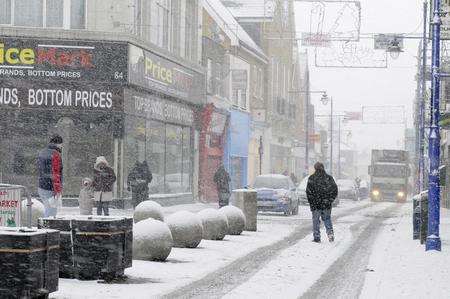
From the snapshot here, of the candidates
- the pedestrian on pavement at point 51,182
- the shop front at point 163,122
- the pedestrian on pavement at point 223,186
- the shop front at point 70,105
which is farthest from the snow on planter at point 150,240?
the pedestrian on pavement at point 223,186

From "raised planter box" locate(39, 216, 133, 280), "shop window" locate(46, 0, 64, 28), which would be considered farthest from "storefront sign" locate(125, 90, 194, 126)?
"raised planter box" locate(39, 216, 133, 280)

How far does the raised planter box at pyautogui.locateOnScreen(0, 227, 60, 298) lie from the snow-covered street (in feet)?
2.96

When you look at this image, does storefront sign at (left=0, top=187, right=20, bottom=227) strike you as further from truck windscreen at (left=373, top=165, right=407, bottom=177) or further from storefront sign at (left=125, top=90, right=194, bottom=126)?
truck windscreen at (left=373, top=165, right=407, bottom=177)

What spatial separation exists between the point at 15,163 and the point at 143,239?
15.3m

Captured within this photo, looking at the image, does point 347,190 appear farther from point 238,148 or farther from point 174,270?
point 174,270

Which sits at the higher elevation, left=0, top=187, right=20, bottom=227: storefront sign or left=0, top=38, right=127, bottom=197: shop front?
left=0, top=38, right=127, bottom=197: shop front

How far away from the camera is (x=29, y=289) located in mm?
9266

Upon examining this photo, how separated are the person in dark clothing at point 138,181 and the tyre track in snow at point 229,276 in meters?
10.5

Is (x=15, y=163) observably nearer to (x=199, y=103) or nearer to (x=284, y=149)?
(x=199, y=103)

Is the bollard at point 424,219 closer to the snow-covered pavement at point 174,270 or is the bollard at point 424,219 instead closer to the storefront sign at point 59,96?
the snow-covered pavement at point 174,270

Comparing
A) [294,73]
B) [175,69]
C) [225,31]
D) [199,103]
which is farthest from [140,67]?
[294,73]

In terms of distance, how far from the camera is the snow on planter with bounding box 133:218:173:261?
46.4 ft

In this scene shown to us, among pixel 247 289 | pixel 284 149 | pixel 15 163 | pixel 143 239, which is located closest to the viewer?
pixel 247 289

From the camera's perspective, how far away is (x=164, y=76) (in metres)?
32.9
